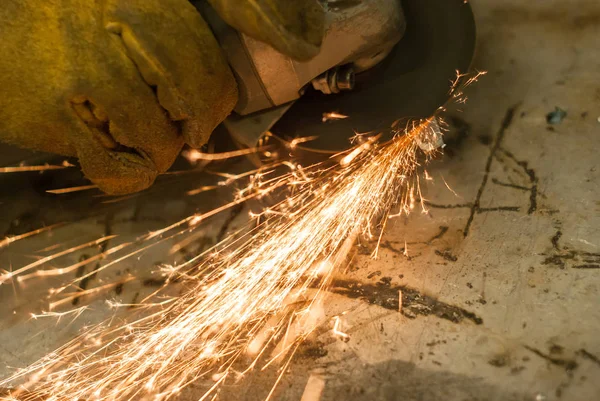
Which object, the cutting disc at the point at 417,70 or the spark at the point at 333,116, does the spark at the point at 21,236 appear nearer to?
the spark at the point at 333,116

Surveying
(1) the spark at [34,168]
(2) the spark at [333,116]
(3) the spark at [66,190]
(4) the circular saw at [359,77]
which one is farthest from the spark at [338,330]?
(1) the spark at [34,168]

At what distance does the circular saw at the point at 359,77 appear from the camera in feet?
5.16

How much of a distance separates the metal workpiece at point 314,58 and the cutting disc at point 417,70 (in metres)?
0.13

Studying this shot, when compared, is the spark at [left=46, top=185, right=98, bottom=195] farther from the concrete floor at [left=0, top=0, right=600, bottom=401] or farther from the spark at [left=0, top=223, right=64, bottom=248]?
the concrete floor at [left=0, top=0, right=600, bottom=401]

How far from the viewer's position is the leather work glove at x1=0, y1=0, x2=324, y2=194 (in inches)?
52.4

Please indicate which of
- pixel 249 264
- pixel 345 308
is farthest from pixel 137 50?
pixel 345 308

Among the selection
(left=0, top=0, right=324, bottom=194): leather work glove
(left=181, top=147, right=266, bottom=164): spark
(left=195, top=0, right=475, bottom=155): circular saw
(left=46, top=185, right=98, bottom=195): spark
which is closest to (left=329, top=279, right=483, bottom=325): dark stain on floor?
(left=195, top=0, right=475, bottom=155): circular saw

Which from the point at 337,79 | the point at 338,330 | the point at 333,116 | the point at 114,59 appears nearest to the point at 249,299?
the point at 338,330

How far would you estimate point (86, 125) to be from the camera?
4.71 ft

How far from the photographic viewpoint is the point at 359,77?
6.00 ft

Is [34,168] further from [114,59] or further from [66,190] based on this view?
[114,59]

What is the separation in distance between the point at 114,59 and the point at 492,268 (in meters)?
1.42

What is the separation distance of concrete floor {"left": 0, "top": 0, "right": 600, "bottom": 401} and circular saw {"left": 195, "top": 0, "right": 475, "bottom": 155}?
0.21m

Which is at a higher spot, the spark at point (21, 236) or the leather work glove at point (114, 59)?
the leather work glove at point (114, 59)
